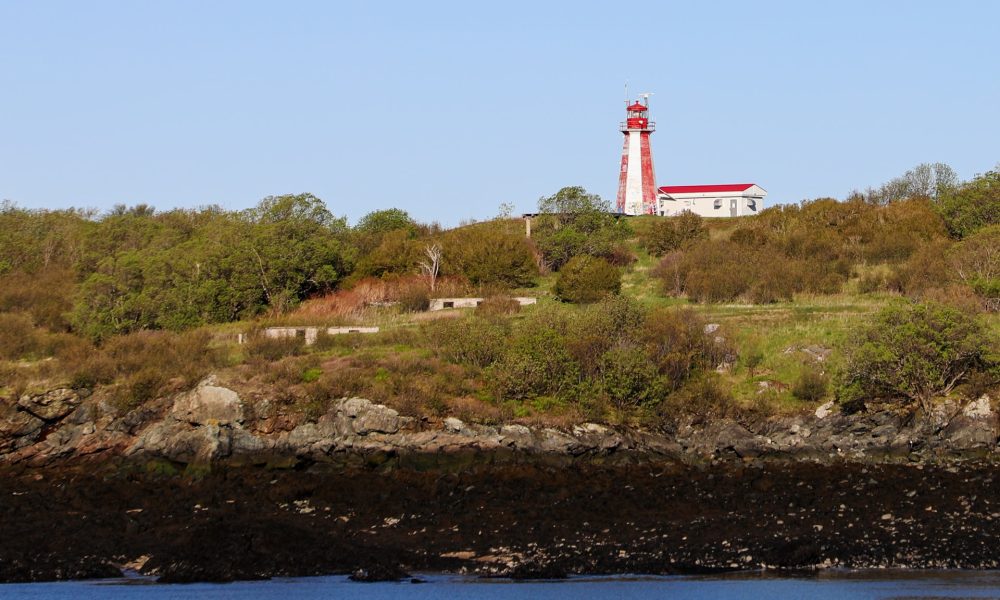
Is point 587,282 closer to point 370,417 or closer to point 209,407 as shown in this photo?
point 370,417

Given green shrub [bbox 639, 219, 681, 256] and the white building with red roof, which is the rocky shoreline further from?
the white building with red roof

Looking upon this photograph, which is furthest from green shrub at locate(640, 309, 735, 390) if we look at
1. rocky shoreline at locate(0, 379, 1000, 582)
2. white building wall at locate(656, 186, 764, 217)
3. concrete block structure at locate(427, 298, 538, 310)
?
white building wall at locate(656, 186, 764, 217)

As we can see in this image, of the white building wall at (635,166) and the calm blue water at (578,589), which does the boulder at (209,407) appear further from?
the white building wall at (635,166)

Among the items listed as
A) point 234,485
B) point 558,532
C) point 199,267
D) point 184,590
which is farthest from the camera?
point 199,267

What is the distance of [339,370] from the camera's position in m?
45.2

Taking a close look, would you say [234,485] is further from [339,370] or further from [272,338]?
[272,338]

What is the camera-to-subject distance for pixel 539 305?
2297 inches

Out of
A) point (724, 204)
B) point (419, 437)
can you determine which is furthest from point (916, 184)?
point (419, 437)

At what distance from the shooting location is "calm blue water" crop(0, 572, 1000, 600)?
78.8ft

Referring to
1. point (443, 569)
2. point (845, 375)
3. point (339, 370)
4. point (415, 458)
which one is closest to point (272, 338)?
point (339, 370)

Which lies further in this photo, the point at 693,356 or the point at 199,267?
the point at 199,267

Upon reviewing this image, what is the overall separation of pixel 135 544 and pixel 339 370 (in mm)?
15627

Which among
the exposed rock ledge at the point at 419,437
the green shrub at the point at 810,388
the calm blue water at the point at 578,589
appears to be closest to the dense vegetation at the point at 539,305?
the green shrub at the point at 810,388

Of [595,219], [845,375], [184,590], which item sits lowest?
[184,590]
